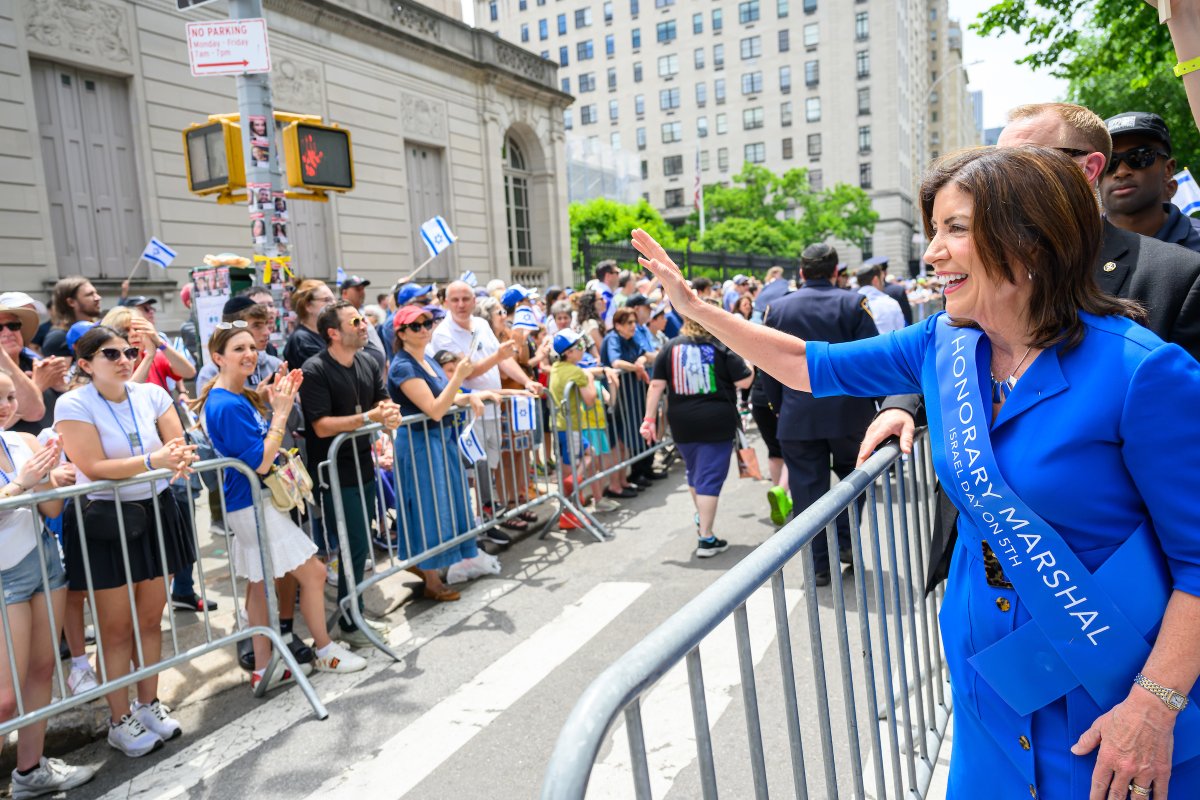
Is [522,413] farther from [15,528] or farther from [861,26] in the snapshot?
[861,26]

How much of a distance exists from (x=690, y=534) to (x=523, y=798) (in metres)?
3.78

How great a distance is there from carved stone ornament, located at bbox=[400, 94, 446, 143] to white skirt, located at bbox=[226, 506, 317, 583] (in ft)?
63.1

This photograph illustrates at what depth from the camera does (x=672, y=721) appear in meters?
3.82

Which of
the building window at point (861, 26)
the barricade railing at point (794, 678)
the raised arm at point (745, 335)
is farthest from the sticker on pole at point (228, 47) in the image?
the building window at point (861, 26)

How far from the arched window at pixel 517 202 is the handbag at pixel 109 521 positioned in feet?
79.1

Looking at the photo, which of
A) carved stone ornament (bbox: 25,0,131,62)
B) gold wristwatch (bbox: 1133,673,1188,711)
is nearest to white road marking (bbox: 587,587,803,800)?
gold wristwatch (bbox: 1133,673,1188,711)

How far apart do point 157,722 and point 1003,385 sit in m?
4.21

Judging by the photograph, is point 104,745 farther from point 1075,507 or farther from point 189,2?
point 189,2

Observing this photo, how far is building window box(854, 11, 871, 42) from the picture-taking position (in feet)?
232

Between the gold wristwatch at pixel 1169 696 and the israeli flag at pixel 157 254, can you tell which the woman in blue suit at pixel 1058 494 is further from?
the israeli flag at pixel 157 254

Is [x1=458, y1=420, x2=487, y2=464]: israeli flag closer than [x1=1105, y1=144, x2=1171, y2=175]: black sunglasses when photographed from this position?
No

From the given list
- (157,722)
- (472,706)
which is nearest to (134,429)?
(157,722)

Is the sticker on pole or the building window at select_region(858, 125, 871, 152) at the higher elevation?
the building window at select_region(858, 125, 871, 152)

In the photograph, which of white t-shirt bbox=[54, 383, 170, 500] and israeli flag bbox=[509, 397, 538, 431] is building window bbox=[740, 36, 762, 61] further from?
white t-shirt bbox=[54, 383, 170, 500]
